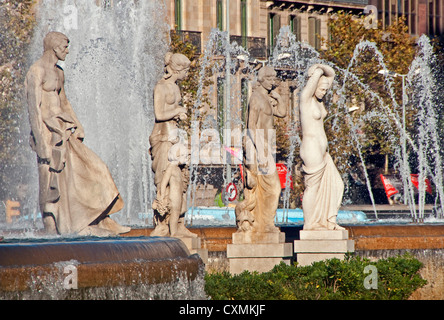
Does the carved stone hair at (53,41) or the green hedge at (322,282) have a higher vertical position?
the carved stone hair at (53,41)

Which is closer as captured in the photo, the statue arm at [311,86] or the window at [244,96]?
the statue arm at [311,86]

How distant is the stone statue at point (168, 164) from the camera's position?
12.0 m

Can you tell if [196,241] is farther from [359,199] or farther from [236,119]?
[359,199]

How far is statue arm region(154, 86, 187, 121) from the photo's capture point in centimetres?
1214

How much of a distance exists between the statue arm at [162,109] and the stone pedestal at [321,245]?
2.37 m

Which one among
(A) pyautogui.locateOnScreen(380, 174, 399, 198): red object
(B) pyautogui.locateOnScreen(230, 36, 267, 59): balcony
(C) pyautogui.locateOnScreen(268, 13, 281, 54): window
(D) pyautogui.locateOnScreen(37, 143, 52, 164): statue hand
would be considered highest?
(C) pyautogui.locateOnScreen(268, 13, 281, 54): window

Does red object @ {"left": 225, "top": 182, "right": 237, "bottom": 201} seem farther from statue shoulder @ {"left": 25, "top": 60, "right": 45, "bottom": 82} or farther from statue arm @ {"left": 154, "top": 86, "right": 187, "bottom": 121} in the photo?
statue shoulder @ {"left": 25, "top": 60, "right": 45, "bottom": 82}

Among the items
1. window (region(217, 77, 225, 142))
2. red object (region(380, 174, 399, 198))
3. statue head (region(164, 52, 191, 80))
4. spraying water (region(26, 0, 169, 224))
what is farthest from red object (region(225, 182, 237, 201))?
statue head (region(164, 52, 191, 80))

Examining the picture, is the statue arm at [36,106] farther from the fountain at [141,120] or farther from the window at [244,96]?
the window at [244,96]

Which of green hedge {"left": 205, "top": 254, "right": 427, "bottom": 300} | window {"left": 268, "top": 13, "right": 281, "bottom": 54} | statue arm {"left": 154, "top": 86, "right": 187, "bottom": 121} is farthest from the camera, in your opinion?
window {"left": 268, "top": 13, "right": 281, "bottom": 54}

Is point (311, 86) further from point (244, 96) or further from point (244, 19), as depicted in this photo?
point (244, 19)

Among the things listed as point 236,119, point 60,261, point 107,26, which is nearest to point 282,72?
point 236,119

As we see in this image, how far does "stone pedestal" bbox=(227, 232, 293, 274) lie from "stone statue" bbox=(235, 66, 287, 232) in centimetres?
11

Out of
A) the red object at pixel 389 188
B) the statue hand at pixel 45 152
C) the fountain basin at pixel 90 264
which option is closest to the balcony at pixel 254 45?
the red object at pixel 389 188
